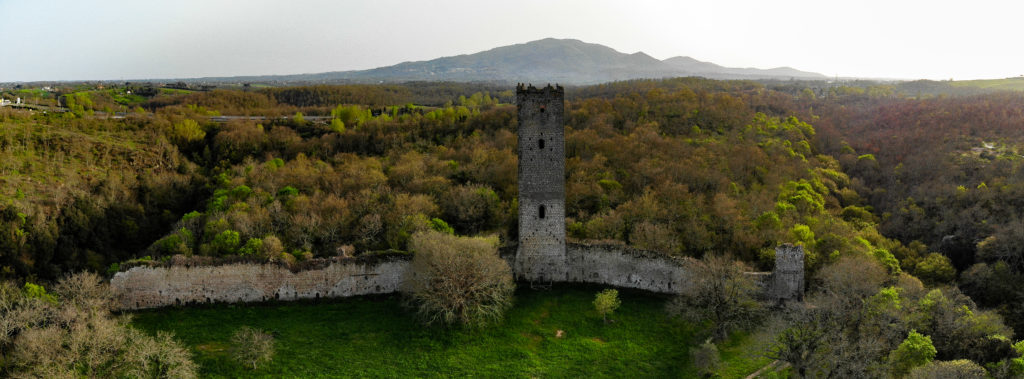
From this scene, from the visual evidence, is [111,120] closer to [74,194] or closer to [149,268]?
[74,194]

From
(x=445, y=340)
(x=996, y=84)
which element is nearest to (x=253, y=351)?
(x=445, y=340)

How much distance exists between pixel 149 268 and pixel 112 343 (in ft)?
25.6

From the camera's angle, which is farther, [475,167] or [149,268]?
[475,167]

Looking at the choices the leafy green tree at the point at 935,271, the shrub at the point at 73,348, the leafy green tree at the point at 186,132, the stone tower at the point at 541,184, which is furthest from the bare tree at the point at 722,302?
the leafy green tree at the point at 186,132

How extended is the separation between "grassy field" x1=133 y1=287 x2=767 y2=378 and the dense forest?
3.73 meters

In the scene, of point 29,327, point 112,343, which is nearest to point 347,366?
point 112,343

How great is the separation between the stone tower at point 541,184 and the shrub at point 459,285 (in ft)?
10.3

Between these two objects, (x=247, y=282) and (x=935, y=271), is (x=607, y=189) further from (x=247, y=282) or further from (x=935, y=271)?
(x=247, y=282)

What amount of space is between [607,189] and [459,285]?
69.0ft

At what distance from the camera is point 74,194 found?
46.2 m

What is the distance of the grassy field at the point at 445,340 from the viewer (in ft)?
69.3

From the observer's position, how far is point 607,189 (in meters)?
42.2

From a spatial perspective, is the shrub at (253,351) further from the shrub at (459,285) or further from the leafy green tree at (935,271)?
the leafy green tree at (935,271)

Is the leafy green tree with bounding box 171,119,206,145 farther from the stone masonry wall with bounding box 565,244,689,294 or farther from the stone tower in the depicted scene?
the stone masonry wall with bounding box 565,244,689,294
